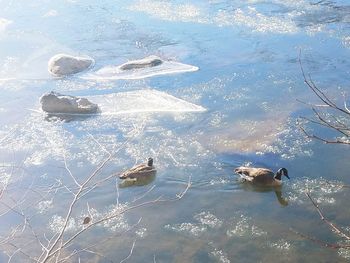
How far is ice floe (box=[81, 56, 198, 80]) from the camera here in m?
13.5

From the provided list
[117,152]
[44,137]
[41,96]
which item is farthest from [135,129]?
[41,96]

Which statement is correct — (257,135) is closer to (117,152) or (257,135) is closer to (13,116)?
(117,152)

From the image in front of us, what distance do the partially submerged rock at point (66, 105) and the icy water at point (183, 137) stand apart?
0.80 feet

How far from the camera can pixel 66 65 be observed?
14.0 metres

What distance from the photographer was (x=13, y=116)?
12.0 m

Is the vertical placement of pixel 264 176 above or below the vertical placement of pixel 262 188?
above

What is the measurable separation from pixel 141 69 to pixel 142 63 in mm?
213

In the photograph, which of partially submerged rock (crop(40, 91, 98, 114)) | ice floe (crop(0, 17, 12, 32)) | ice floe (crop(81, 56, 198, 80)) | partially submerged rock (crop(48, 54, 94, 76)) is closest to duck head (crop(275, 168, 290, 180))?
partially submerged rock (crop(40, 91, 98, 114))

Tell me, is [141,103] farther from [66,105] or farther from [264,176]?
[264,176]

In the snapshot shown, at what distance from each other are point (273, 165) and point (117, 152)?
2.98 meters

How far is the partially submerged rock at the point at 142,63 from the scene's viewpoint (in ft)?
45.4

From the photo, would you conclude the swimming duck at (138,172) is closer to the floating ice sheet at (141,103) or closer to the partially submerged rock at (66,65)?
the floating ice sheet at (141,103)

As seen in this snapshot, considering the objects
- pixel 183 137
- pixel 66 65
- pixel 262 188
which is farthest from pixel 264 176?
pixel 66 65

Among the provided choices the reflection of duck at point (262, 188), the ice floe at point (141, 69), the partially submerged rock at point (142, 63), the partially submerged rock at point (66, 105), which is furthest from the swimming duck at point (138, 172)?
the partially submerged rock at point (142, 63)
